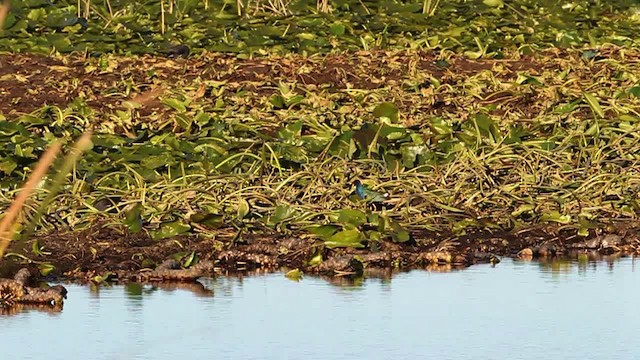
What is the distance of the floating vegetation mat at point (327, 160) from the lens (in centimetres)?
848

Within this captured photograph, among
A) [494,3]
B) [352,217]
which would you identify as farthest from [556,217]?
[494,3]

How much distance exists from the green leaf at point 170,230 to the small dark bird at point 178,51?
6.19 metres

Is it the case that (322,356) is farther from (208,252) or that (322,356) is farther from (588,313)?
(208,252)

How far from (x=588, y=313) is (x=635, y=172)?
3.27 m

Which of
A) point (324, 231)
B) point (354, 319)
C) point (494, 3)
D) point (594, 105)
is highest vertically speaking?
point (494, 3)

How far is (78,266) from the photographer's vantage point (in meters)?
7.92

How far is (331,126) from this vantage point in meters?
11.4

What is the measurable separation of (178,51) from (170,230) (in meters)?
6.38

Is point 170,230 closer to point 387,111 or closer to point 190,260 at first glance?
point 190,260

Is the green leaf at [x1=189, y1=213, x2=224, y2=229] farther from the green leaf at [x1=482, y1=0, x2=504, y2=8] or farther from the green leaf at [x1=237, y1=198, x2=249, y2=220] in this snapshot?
the green leaf at [x1=482, y1=0, x2=504, y2=8]

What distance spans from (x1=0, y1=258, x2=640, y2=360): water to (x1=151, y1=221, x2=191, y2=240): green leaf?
2.65 ft

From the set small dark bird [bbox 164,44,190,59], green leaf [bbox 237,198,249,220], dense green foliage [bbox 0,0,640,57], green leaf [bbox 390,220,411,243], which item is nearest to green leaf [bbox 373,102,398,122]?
green leaf [bbox 237,198,249,220]

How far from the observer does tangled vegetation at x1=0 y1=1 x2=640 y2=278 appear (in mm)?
9000

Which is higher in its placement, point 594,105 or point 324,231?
point 594,105
